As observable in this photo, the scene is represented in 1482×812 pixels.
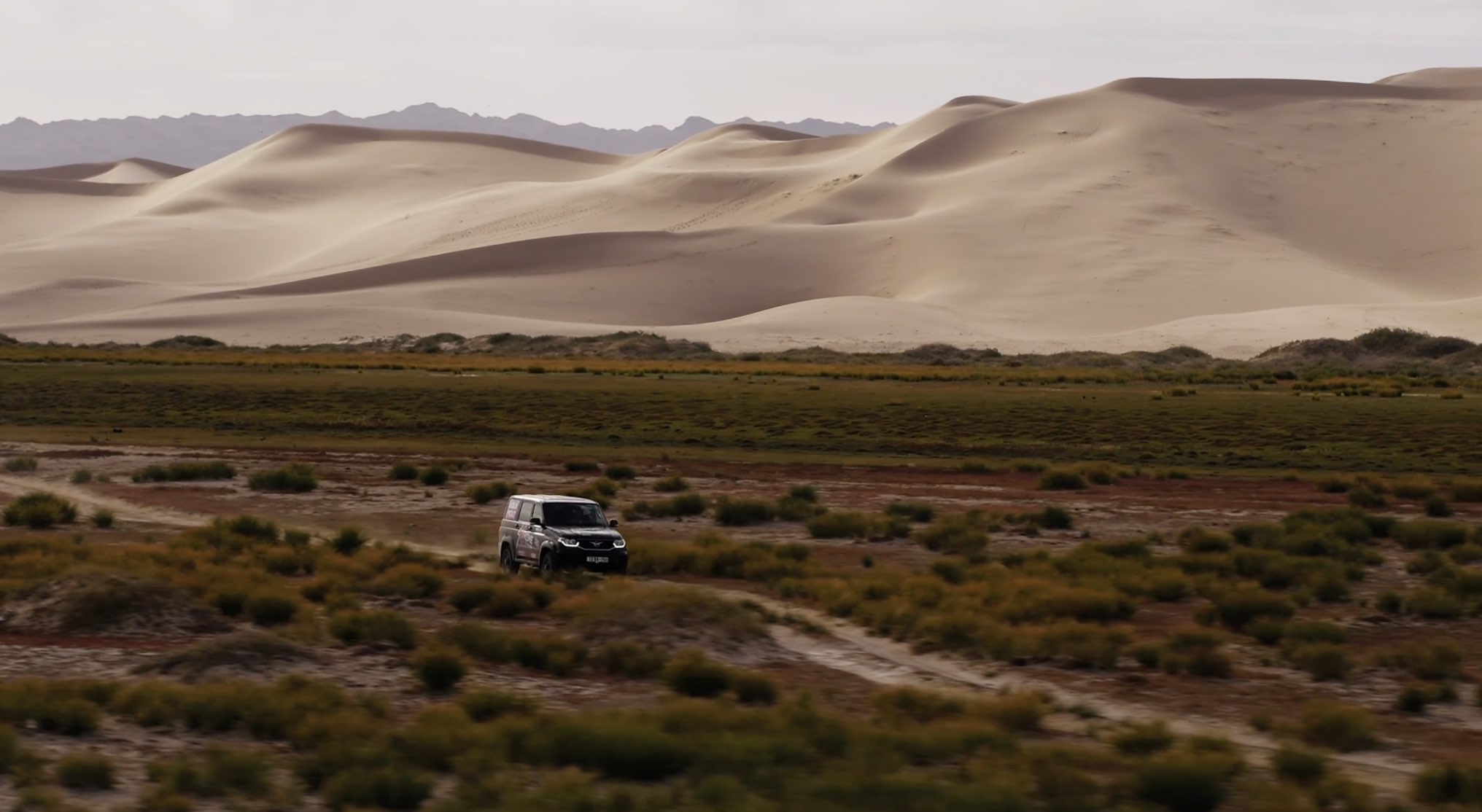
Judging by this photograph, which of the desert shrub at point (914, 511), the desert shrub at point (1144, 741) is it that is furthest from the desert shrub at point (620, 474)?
the desert shrub at point (1144, 741)

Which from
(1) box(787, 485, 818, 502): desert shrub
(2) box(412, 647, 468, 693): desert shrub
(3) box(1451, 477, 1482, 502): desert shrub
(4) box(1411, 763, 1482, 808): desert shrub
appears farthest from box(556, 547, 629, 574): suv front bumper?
(3) box(1451, 477, 1482, 502): desert shrub

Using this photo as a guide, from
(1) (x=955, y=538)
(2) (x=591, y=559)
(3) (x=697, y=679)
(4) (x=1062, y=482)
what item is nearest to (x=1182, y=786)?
(3) (x=697, y=679)

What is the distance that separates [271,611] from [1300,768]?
38.8 feet

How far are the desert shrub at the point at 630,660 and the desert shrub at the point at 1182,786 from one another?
5.98 metres

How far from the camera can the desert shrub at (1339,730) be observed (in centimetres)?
1344

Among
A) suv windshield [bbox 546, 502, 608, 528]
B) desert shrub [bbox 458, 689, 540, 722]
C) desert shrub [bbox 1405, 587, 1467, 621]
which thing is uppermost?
suv windshield [bbox 546, 502, 608, 528]

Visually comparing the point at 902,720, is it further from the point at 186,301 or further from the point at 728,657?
the point at 186,301

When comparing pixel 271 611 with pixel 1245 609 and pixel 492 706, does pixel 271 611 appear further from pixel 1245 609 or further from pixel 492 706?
pixel 1245 609

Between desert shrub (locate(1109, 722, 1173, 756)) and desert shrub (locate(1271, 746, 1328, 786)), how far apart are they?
1136mm

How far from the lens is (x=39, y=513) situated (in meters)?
29.6

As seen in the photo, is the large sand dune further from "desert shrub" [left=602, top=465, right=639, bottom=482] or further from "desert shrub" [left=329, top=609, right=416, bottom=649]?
"desert shrub" [left=329, top=609, right=416, bottom=649]

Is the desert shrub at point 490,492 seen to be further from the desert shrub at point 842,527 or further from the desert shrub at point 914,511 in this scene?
the desert shrub at point 914,511

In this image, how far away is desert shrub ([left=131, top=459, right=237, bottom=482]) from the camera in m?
37.9

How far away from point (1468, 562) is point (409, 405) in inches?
1523
